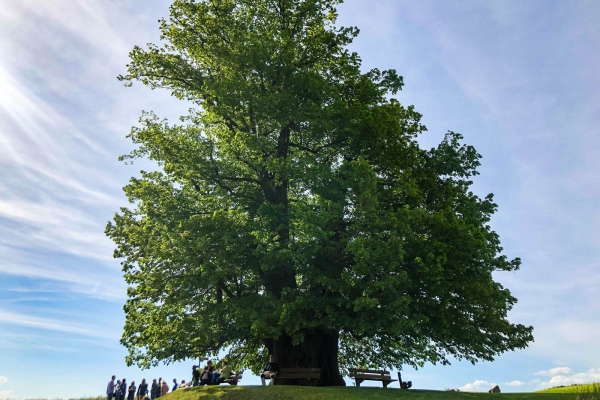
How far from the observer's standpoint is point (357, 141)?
84.8 ft

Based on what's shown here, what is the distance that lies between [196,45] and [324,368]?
20146 mm

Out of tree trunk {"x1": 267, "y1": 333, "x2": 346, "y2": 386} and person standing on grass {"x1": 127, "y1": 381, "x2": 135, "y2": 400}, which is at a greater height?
tree trunk {"x1": 267, "y1": 333, "x2": 346, "y2": 386}

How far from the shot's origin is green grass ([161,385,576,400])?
19.7 m

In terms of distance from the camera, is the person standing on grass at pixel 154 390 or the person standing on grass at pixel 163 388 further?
the person standing on grass at pixel 154 390

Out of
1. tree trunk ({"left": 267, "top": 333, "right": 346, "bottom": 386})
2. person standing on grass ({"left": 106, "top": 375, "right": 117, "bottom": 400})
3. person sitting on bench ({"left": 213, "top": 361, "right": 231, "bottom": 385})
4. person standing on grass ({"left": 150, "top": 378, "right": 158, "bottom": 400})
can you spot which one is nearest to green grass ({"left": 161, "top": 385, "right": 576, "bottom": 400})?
person sitting on bench ({"left": 213, "top": 361, "right": 231, "bottom": 385})

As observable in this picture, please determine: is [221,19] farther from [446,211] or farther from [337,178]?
[446,211]

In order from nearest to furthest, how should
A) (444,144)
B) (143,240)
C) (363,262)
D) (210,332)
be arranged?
(363,262) < (210,332) < (143,240) < (444,144)

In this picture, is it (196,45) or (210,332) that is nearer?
(210,332)

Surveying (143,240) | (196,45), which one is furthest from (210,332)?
(196,45)

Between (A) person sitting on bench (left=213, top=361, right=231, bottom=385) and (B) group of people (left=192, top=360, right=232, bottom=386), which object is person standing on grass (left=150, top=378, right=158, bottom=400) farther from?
(A) person sitting on bench (left=213, top=361, right=231, bottom=385)

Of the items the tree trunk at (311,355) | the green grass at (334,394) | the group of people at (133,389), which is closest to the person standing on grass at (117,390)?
the group of people at (133,389)

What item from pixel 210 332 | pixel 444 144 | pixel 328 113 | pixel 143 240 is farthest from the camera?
pixel 444 144

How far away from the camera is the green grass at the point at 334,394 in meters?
19.7

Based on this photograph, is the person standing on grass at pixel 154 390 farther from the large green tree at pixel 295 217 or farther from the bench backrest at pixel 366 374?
the bench backrest at pixel 366 374
